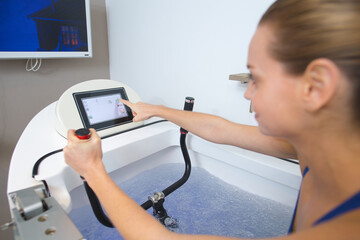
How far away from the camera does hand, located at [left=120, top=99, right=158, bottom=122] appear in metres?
0.88

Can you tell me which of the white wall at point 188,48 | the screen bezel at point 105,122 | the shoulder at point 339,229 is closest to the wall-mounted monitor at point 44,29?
the white wall at point 188,48

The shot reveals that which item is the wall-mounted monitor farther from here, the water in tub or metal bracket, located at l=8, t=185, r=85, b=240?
metal bracket, located at l=8, t=185, r=85, b=240

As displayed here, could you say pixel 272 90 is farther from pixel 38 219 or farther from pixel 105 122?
pixel 105 122

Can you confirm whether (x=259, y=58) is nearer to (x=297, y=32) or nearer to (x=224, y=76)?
(x=297, y=32)

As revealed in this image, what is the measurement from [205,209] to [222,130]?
0.36 m

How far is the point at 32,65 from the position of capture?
1.46m

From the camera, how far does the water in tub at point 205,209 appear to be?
0.80 metres

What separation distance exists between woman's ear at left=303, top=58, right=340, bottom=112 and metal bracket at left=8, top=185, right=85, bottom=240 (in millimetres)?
441

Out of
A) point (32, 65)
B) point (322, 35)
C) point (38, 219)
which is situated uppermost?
point (322, 35)

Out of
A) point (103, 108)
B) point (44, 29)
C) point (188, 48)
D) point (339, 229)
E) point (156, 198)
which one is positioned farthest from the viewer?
point (44, 29)

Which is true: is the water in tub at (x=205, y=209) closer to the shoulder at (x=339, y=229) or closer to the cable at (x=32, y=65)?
the shoulder at (x=339, y=229)

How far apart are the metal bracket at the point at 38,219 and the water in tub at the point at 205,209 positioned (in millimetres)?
328

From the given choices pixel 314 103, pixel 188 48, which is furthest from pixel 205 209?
pixel 188 48

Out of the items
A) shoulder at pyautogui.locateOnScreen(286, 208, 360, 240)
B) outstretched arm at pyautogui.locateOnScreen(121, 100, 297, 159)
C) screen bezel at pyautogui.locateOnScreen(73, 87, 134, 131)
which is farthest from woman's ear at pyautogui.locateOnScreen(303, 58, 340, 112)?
screen bezel at pyautogui.locateOnScreen(73, 87, 134, 131)
